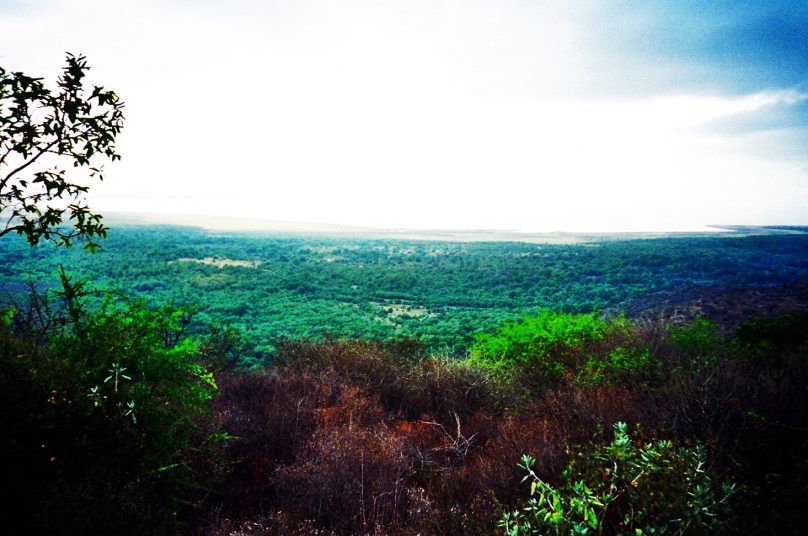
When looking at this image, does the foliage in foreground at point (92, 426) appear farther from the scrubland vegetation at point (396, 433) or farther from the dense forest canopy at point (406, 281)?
the dense forest canopy at point (406, 281)

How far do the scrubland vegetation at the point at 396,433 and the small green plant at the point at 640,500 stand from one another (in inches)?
1.2

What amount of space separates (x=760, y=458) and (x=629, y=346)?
9.52m

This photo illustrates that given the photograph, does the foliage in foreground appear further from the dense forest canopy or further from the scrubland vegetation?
the dense forest canopy

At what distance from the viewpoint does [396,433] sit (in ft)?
32.8

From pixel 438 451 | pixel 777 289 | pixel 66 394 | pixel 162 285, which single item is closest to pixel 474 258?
pixel 777 289

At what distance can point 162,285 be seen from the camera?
57844mm

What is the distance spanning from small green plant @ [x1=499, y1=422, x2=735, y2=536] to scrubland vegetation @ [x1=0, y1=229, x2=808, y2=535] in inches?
1.2

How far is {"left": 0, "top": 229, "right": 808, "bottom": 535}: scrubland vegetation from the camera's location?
14.0ft

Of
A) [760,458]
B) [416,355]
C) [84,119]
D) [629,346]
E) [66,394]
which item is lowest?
[416,355]

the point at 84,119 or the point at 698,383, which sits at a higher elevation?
the point at 84,119

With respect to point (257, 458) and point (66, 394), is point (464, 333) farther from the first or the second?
point (66, 394)

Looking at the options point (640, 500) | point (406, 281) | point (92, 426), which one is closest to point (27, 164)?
point (92, 426)

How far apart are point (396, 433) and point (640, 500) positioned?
6532 mm

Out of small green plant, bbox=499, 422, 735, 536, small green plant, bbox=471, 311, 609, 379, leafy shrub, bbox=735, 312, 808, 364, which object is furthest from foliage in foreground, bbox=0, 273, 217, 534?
small green plant, bbox=471, 311, 609, 379
